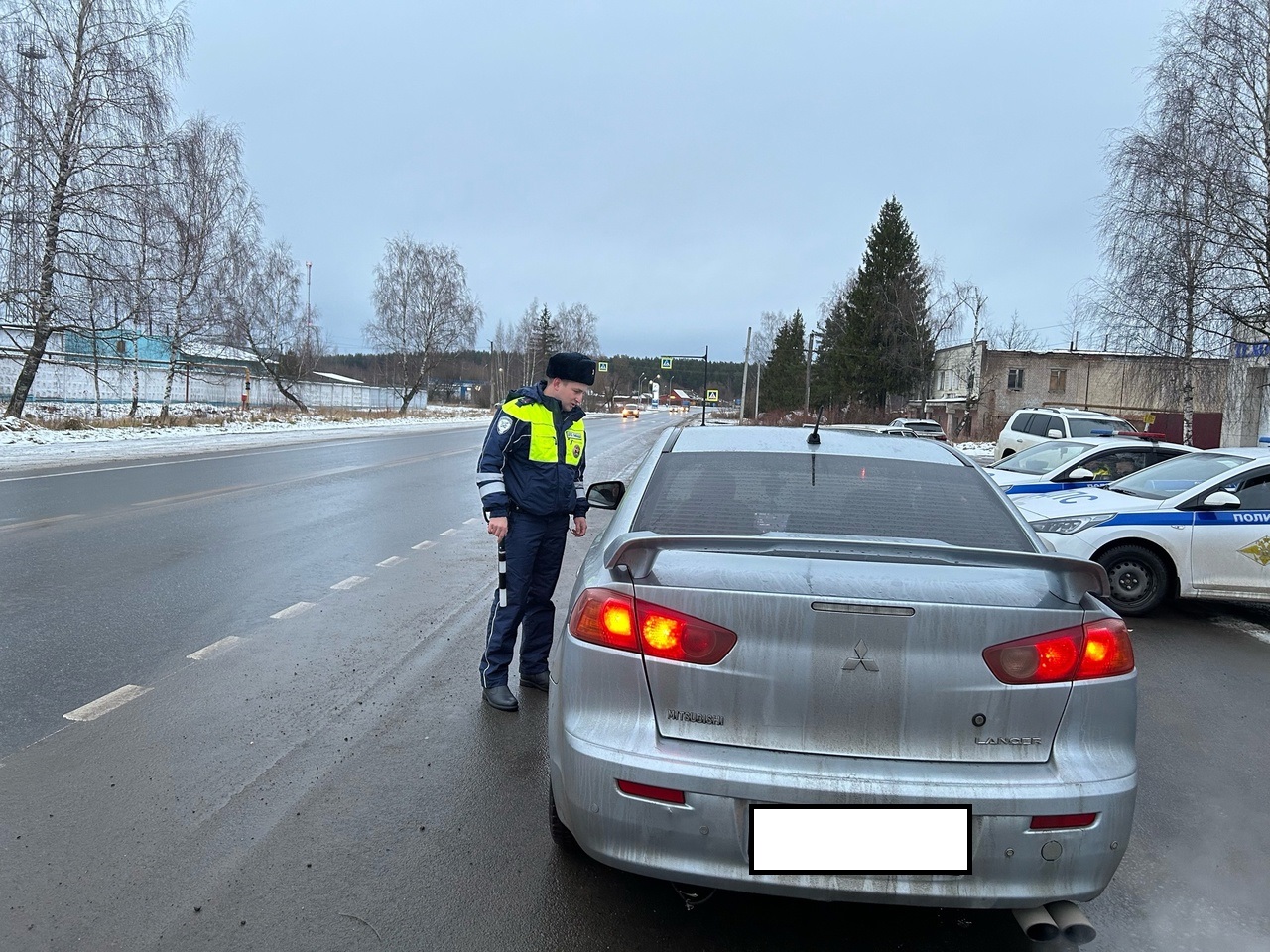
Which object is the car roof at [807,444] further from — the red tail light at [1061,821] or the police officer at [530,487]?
the red tail light at [1061,821]

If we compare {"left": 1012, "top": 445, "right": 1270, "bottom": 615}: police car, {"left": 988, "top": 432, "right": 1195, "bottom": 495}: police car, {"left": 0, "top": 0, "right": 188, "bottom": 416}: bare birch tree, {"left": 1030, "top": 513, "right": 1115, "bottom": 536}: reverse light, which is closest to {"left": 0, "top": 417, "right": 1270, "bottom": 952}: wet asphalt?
{"left": 1012, "top": 445, "right": 1270, "bottom": 615}: police car

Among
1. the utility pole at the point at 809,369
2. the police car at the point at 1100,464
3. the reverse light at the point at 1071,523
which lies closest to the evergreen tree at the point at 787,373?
the utility pole at the point at 809,369

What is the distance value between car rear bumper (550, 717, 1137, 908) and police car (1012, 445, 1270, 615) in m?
4.74

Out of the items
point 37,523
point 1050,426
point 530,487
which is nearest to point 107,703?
point 530,487

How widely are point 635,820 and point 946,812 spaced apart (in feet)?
2.64

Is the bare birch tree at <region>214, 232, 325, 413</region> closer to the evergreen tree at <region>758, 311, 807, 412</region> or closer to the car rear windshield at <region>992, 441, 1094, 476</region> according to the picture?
the car rear windshield at <region>992, 441, 1094, 476</region>

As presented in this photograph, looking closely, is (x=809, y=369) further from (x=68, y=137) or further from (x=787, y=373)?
(x=68, y=137)

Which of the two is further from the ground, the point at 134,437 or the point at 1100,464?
the point at 1100,464

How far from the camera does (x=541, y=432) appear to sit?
4.18m

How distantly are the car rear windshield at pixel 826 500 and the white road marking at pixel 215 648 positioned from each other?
320 cm

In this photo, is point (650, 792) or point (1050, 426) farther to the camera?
point (1050, 426)

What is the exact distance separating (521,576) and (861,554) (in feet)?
7.33

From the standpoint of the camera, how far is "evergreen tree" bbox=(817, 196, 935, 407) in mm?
50125

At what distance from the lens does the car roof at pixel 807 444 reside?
345 centimetres
